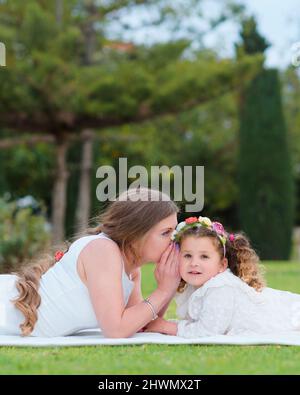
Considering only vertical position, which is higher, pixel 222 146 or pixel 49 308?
pixel 222 146

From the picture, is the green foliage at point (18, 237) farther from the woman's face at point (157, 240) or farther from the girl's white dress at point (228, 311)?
the woman's face at point (157, 240)

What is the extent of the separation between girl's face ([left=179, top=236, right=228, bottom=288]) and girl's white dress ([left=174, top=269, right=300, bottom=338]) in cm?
7

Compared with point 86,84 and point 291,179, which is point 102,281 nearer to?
point 86,84

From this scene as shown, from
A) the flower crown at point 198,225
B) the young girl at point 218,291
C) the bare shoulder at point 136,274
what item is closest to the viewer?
the young girl at point 218,291

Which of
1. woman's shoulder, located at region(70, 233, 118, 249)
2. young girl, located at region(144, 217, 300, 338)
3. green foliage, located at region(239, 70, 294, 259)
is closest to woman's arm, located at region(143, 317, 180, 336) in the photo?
young girl, located at region(144, 217, 300, 338)

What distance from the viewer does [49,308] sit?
449 cm

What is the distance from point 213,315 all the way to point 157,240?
53cm

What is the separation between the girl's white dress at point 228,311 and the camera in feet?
14.4

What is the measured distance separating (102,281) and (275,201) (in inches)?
712

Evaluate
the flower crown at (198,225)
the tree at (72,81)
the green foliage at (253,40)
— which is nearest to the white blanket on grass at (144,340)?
the flower crown at (198,225)

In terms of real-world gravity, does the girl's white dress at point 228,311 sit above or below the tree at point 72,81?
below

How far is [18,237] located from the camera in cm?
1298

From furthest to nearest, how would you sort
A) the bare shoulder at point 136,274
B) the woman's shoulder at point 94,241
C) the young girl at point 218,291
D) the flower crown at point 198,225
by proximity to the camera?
1. the bare shoulder at point 136,274
2. the flower crown at point 198,225
3. the young girl at point 218,291
4. the woman's shoulder at point 94,241
